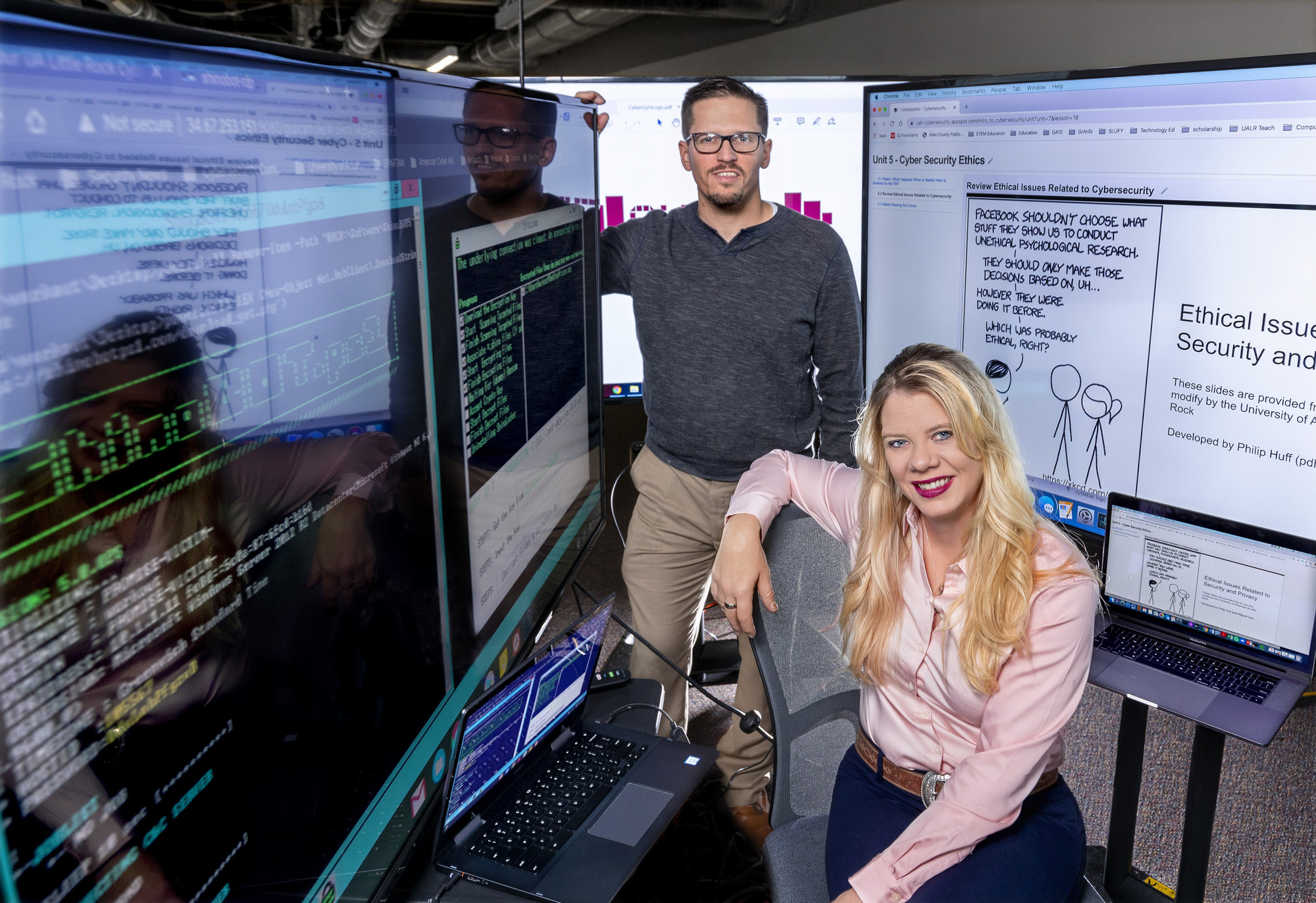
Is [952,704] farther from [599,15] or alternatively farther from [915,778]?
[599,15]

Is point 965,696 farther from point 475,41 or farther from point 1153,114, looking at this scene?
point 475,41

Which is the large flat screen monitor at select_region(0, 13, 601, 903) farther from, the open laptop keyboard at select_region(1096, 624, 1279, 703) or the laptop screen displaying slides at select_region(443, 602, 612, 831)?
the open laptop keyboard at select_region(1096, 624, 1279, 703)

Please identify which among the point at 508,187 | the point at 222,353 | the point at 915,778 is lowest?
the point at 915,778

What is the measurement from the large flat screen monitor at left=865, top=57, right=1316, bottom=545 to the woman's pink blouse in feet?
1.97

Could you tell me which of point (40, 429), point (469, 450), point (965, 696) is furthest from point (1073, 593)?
point (40, 429)

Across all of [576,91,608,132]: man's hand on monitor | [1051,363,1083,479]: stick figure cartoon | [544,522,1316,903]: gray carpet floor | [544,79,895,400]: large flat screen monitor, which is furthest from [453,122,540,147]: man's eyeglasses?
[544,522,1316,903]: gray carpet floor

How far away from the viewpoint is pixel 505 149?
1.32m

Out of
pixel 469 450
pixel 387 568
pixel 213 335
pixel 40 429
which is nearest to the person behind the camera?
pixel 40 429

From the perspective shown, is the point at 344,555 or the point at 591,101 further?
the point at 591,101

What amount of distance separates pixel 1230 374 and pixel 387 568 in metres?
1.56

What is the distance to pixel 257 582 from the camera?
73 cm

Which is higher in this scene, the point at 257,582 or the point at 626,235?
the point at 626,235

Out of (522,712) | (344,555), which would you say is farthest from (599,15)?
(344,555)

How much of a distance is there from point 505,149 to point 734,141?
33.2 inches
